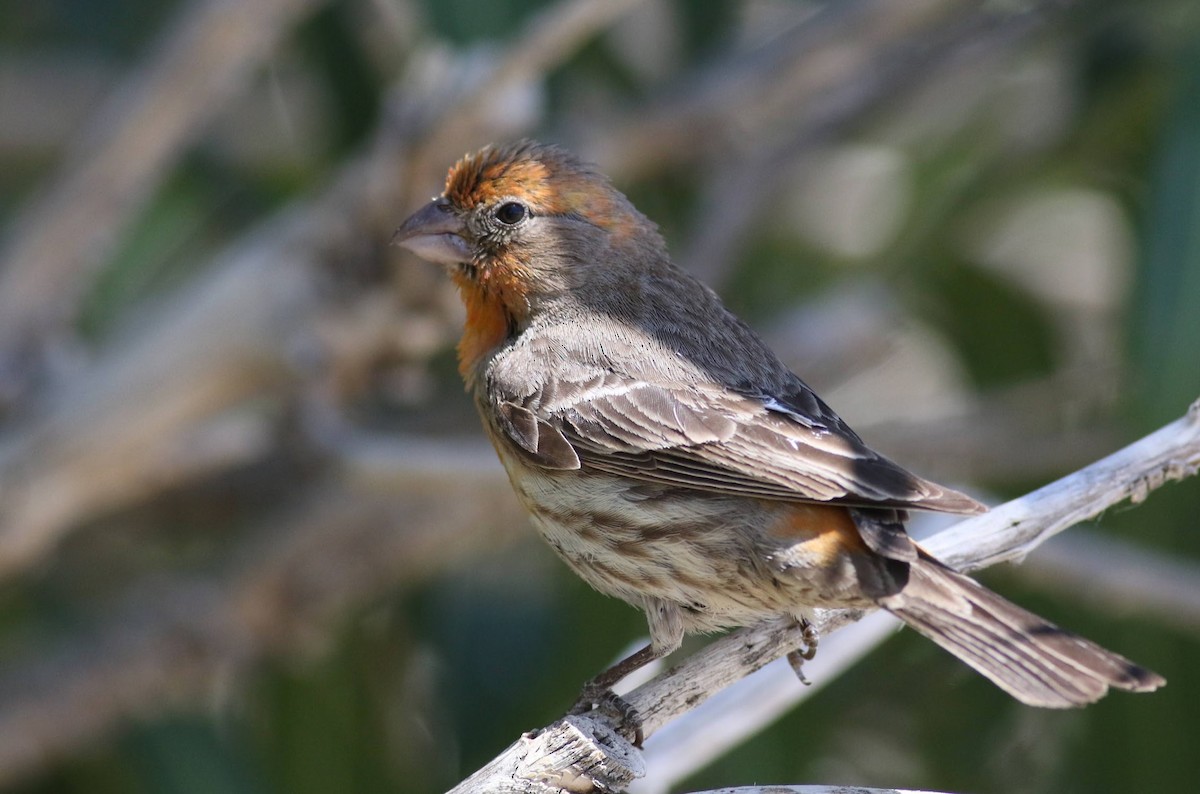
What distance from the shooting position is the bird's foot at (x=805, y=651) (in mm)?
3332

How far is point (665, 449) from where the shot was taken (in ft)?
10.6

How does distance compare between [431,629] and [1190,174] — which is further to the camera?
[431,629]

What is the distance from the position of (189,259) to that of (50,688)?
2.20 meters

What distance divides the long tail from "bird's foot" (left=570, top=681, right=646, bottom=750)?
537 millimetres

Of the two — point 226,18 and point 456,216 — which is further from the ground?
point 226,18

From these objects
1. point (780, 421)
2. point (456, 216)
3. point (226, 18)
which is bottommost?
point (780, 421)

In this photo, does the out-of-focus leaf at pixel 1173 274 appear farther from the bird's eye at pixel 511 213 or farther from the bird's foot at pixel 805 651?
the bird's eye at pixel 511 213

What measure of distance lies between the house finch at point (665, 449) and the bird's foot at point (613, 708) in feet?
0.09

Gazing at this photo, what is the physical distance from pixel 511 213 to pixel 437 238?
0.18 meters

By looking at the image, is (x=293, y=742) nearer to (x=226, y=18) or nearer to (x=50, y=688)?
(x=50, y=688)

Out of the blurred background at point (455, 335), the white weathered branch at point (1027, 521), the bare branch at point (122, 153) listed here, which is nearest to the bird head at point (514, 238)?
the blurred background at point (455, 335)

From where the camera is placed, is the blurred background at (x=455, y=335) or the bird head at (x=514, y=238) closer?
the bird head at (x=514, y=238)

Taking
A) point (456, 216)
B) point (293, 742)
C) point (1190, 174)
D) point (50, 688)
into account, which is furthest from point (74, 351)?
point (1190, 174)

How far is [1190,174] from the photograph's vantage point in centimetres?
494
